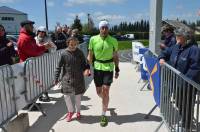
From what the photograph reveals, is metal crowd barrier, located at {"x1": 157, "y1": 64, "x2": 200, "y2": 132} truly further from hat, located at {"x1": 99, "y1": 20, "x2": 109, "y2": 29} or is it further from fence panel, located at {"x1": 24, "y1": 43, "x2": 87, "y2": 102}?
fence panel, located at {"x1": 24, "y1": 43, "x2": 87, "y2": 102}

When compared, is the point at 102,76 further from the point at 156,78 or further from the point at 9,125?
the point at 9,125

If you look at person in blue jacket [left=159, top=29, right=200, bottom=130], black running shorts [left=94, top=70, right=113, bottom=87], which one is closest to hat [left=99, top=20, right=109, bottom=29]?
black running shorts [left=94, top=70, right=113, bottom=87]

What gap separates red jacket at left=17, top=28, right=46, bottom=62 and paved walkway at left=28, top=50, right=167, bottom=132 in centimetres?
130

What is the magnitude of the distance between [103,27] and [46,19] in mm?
24526

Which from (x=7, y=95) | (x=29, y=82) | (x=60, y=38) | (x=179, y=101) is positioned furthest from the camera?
(x=60, y=38)

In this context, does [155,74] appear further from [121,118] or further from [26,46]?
[26,46]

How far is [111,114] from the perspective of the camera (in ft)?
23.1

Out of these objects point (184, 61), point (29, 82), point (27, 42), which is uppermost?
point (27, 42)

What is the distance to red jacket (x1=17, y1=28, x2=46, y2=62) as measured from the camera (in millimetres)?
7109

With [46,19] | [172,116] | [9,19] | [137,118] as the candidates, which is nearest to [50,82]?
[137,118]

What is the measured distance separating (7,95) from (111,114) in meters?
2.45

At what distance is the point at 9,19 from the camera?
8512cm

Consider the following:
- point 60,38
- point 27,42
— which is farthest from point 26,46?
point 60,38

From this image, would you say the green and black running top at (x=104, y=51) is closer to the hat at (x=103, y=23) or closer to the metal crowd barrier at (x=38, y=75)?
the hat at (x=103, y=23)
